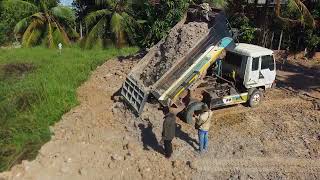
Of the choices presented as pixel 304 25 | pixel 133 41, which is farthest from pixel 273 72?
pixel 133 41

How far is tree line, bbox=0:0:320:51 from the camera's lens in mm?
21109

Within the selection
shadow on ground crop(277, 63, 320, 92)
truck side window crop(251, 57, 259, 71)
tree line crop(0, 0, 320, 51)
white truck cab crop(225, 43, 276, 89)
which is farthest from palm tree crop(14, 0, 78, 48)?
truck side window crop(251, 57, 259, 71)

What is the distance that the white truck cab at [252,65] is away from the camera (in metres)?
13.9

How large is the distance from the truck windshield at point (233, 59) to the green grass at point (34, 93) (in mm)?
5676

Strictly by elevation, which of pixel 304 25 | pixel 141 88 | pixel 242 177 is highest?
pixel 304 25

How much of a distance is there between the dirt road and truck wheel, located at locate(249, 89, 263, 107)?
0.74 feet

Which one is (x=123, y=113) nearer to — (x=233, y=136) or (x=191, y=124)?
(x=191, y=124)

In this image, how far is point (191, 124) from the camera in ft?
42.3

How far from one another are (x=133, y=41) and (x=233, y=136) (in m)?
14.6

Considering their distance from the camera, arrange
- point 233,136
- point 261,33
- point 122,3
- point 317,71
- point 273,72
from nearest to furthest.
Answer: point 233,136 → point 273,72 → point 317,71 → point 261,33 → point 122,3

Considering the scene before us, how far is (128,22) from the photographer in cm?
2512

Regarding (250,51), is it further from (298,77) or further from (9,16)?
(9,16)

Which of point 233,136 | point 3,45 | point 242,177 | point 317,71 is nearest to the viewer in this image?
point 242,177

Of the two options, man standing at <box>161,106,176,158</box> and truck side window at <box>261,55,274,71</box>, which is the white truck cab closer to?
truck side window at <box>261,55,274,71</box>
